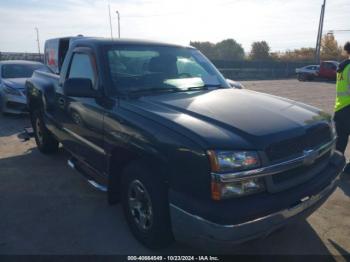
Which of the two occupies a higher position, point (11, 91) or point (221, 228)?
point (11, 91)

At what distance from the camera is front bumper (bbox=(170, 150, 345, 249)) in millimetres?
2270

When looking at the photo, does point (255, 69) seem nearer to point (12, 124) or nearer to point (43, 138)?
point (12, 124)

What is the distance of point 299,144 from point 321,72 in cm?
2679

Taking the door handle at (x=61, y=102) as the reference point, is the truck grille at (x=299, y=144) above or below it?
below

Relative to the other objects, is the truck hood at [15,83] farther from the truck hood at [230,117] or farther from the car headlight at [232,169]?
the car headlight at [232,169]

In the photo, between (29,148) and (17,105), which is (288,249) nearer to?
(29,148)

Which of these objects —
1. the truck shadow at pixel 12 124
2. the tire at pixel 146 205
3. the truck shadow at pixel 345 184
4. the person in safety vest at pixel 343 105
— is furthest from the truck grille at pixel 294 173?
the truck shadow at pixel 12 124

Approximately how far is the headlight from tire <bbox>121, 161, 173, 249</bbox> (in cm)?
61

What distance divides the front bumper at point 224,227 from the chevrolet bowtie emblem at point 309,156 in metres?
0.29

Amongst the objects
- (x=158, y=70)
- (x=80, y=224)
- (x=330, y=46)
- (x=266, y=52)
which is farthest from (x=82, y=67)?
(x=330, y=46)

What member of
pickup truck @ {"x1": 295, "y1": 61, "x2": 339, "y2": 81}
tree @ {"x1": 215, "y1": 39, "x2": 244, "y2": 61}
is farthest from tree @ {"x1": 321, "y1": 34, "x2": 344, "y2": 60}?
pickup truck @ {"x1": 295, "y1": 61, "x2": 339, "y2": 81}

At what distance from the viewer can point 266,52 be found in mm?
61000

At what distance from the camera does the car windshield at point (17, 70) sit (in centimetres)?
1008

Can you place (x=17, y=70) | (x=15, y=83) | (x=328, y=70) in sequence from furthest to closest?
(x=328, y=70) < (x=17, y=70) < (x=15, y=83)
